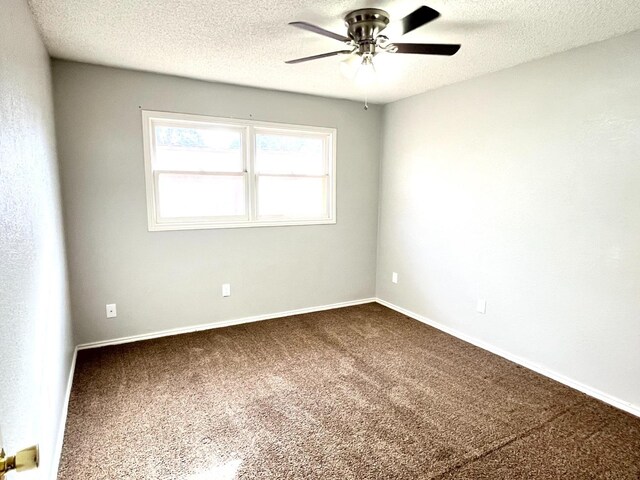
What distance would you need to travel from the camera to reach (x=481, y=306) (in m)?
3.31

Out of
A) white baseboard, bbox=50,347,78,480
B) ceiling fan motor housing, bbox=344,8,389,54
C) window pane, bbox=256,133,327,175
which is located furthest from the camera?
window pane, bbox=256,133,327,175

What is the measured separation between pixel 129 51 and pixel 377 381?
3005 mm

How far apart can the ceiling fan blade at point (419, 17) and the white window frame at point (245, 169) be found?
2.08m

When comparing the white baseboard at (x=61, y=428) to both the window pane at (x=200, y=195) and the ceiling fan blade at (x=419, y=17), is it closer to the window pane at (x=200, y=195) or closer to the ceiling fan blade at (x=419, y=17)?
the window pane at (x=200, y=195)

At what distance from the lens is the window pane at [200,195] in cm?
339

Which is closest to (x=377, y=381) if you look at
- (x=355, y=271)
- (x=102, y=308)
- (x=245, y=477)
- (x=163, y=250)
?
(x=245, y=477)

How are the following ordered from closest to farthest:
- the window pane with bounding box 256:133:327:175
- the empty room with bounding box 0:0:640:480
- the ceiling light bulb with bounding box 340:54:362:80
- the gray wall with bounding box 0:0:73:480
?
the gray wall with bounding box 0:0:73:480 < the empty room with bounding box 0:0:640:480 < the ceiling light bulb with bounding box 340:54:362:80 < the window pane with bounding box 256:133:327:175

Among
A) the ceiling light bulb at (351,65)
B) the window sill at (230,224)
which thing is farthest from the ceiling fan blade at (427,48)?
the window sill at (230,224)

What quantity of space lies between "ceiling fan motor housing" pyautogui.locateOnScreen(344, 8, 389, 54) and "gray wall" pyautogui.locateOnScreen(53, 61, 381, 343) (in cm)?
174

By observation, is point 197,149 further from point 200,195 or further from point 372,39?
point 372,39

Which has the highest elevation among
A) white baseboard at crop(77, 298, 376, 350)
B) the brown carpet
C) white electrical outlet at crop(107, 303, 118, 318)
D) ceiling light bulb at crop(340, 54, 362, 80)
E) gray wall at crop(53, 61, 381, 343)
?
ceiling light bulb at crop(340, 54, 362, 80)

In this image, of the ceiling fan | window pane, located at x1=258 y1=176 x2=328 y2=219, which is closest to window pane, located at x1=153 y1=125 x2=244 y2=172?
window pane, located at x1=258 y1=176 x2=328 y2=219

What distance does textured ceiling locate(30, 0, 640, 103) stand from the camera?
6.45 feet

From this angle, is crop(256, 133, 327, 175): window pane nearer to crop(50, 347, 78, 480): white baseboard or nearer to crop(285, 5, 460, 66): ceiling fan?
crop(285, 5, 460, 66): ceiling fan
